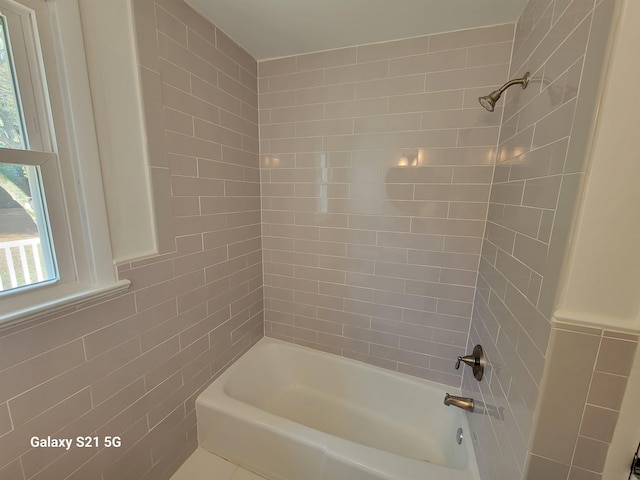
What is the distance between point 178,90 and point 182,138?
0.68 feet

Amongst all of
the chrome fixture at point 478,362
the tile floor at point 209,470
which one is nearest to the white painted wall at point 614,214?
the chrome fixture at point 478,362

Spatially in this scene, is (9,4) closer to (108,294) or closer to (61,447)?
(108,294)

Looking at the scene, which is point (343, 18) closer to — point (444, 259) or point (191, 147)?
point (191, 147)

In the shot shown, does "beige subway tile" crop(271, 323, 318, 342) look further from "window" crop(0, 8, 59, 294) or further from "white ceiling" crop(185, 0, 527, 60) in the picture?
"white ceiling" crop(185, 0, 527, 60)

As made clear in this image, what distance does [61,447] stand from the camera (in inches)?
33.1

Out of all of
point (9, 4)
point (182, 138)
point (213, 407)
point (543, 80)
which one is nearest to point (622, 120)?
point (543, 80)

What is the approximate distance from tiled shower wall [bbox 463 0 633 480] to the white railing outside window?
147 centimetres

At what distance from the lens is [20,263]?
29.1 inches

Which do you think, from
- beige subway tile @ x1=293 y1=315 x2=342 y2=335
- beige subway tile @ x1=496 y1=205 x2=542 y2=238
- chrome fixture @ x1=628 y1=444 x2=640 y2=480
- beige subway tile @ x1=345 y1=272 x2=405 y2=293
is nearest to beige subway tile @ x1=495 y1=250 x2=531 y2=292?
beige subway tile @ x1=496 y1=205 x2=542 y2=238

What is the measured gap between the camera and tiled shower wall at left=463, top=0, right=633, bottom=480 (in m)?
0.58

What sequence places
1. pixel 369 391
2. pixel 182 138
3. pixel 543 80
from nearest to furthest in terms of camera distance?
pixel 543 80 → pixel 182 138 → pixel 369 391

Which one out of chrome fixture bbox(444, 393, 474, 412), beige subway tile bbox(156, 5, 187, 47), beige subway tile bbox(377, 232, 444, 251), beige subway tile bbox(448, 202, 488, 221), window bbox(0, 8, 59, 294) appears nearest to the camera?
window bbox(0, 8, 59, 294)

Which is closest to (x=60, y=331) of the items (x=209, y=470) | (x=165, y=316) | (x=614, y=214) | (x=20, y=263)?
(x=20, y=263)

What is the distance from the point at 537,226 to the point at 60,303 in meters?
1.49
